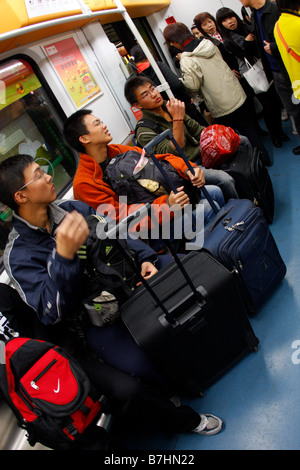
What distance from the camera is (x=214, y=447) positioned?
1.98 m

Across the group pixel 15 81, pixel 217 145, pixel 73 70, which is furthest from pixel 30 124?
pixel 217 145

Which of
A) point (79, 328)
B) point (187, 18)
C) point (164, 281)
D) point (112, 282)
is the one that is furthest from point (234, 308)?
point (187, 18)

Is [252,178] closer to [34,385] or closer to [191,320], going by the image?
[191,320]

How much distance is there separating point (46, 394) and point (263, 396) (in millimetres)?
1255

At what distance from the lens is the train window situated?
111 inches

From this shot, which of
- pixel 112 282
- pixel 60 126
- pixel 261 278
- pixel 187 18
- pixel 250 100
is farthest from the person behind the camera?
pixel 187 18

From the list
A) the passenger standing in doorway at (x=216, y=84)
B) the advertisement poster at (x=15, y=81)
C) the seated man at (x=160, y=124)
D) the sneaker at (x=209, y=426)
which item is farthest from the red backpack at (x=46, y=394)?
the passenger standing in doorway at (x=216, y=84)

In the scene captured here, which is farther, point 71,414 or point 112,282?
point 112,282

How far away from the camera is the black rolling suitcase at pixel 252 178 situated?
318 cm

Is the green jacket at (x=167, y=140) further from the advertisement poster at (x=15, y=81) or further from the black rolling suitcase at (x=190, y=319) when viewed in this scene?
the black rolling suitcase at (x=190, y=319)

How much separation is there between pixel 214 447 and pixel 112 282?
1100 millimetres

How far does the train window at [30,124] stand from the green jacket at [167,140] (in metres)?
0.75
